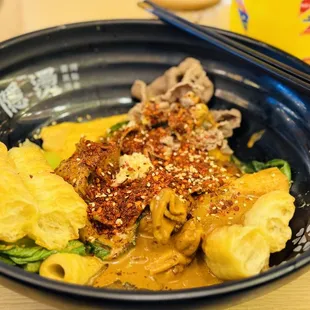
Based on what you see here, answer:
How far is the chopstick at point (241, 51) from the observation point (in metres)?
1.85

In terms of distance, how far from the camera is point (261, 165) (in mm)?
1953

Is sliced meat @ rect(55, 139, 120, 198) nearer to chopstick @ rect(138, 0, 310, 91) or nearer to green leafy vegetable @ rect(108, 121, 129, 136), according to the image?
green leafy vegetable @ rect(108, 121, 129, 136)

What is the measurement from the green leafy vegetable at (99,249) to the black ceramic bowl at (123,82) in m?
0.61

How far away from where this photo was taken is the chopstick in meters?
1.85

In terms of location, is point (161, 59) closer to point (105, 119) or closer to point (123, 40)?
point (123, 40)

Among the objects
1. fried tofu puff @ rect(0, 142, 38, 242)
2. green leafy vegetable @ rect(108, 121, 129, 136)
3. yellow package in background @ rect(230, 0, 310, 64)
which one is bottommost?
fried tofu puff @ rect(0, 142, 38, 242)

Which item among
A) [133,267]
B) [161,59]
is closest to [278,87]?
[161,59]

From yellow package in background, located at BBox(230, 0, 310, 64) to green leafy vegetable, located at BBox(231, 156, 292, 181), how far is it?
515mm

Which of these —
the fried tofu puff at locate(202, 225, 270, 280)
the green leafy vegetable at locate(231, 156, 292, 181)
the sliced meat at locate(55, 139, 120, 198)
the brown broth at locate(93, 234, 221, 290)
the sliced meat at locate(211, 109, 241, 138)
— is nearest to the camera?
the fried tofu puff at locate(202, 225, 270, 280)

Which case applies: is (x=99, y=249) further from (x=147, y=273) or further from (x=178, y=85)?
(x=178, y=85)

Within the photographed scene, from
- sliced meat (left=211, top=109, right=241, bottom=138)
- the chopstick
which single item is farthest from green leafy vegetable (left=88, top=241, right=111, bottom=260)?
the chopstick

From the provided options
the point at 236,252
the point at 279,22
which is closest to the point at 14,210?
the point at 236,252

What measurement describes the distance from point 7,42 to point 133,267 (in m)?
1.08

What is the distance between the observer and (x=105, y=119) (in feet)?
7.19
